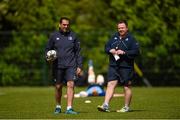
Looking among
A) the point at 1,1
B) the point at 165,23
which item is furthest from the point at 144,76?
the point at 1,1

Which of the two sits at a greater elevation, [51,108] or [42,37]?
[42,37]

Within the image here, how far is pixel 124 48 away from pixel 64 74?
147 centimetres

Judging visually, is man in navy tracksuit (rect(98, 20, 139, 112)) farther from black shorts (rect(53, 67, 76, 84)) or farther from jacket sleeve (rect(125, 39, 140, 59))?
black shorts (rect(53, 67, 76, 84))

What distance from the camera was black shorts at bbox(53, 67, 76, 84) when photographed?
15.8 metres

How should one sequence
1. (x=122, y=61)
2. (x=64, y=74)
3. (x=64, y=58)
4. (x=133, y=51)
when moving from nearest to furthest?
(x=64, y=58) < (x=64, y=74) < (x=133, y=51) < (x=122, y=61)

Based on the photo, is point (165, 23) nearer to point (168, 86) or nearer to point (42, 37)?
point (168, 86)

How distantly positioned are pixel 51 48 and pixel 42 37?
19.8 metres

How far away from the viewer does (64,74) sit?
16.0 metres

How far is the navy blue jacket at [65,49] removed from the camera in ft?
52.1

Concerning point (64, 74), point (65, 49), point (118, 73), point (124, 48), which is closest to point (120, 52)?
point (124, 48)

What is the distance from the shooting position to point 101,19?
38.9 metres

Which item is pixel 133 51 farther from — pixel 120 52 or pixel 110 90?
pixel 110 90

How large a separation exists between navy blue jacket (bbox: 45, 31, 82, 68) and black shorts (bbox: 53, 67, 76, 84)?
3.5 inches

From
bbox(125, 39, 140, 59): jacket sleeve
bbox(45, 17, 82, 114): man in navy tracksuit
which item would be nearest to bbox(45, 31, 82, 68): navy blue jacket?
bbox(45, 17, 82, 114): man in navy tracksuit
